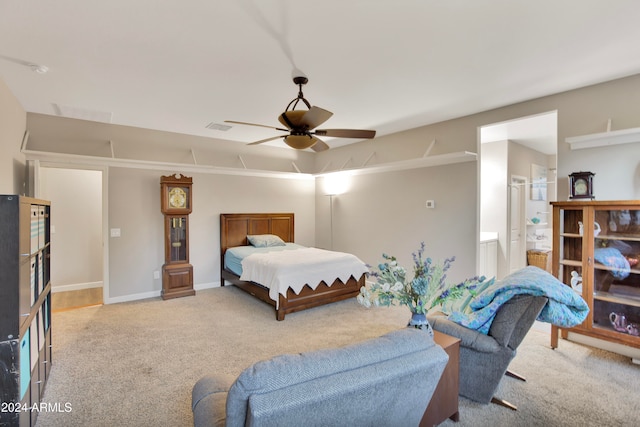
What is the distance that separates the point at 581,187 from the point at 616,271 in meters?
0.88

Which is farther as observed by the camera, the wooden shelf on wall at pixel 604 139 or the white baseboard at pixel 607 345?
the wooden shelf on wall at pixel 604 139

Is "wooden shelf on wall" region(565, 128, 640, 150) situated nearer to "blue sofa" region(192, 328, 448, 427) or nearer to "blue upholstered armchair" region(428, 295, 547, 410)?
"blue upholstered armchair" region(428, 295, 547, 410)

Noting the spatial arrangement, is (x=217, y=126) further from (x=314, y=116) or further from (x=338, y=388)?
(x=338, y=388)

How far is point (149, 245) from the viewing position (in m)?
5.01

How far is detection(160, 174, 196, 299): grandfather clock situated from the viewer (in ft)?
16.1

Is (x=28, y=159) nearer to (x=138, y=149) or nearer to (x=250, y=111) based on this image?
(x=138, y=149)

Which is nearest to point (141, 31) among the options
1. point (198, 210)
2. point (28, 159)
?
point (28, 159)

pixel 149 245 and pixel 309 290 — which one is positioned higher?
pixel 149 245

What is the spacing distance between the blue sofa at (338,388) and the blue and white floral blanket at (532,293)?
847 mm

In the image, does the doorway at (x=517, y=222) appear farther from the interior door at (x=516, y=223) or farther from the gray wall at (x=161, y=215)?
the gray wall at (x=161, y=215)

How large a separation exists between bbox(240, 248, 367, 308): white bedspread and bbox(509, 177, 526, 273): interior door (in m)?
2.94

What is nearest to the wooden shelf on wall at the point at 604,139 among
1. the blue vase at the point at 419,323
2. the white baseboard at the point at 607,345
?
the white baseboard at the point at 607,345

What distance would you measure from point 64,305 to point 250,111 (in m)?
4.02

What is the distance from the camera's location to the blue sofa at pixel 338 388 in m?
1.00
